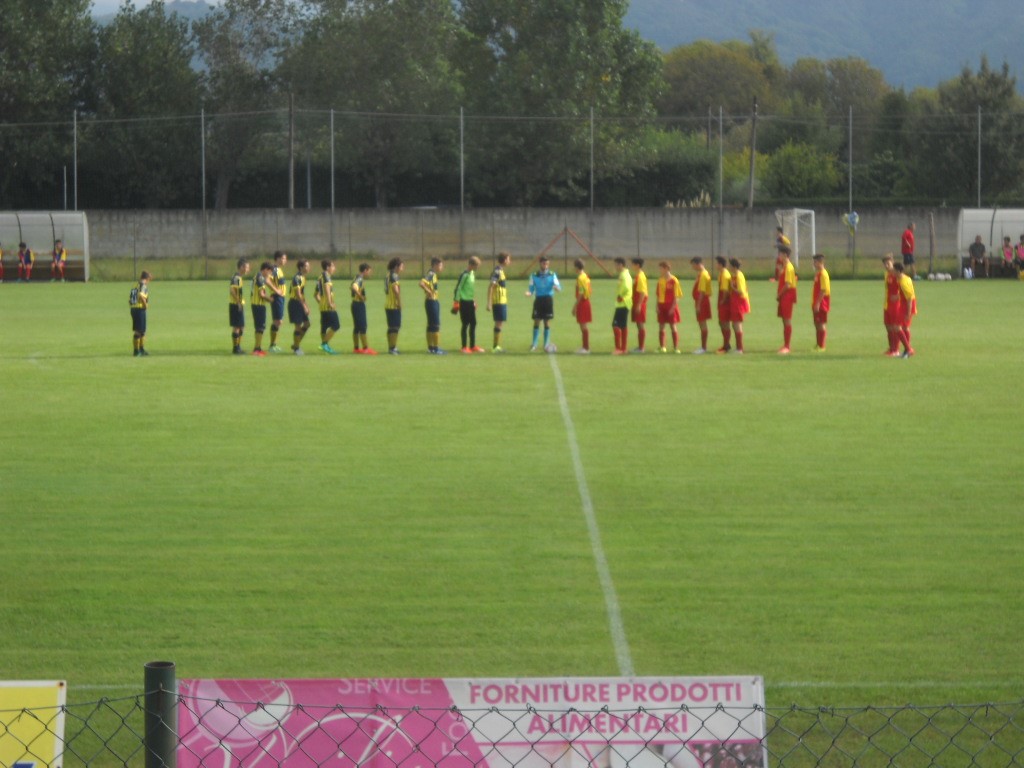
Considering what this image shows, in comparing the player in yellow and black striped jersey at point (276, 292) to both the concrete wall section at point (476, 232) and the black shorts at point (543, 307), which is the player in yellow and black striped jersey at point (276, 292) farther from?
the concrete wall section at point (476, 232)

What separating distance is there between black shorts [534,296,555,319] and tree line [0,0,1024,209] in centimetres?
3338

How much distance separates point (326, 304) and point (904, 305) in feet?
31.6

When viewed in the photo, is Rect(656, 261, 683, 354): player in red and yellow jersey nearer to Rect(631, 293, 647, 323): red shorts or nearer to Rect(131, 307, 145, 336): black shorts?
Rect(631, 293, 647, 323): red shorts

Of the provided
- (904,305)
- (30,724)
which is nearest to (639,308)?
(904,305)

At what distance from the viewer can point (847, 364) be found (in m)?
23.2

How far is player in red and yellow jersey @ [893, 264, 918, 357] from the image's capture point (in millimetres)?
23078

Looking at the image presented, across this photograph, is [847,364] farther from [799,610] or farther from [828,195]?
[828,195]

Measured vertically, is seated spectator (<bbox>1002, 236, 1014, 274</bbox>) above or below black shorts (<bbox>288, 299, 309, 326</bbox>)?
above

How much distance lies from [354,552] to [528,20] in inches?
2304

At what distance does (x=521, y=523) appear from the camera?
11.9 meters

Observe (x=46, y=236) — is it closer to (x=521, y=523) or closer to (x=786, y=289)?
(x=786, y=289)

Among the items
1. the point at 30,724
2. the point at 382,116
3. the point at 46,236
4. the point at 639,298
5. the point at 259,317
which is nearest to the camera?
the point at 30,724

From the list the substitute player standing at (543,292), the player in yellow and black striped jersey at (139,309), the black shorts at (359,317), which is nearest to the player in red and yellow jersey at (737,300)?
the substitute player standing at (543,292)

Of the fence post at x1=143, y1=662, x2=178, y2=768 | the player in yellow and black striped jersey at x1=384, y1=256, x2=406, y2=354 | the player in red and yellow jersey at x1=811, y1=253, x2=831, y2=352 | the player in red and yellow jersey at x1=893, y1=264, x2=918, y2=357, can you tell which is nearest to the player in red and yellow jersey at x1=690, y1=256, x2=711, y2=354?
the player in red and yellow jersey at x1=811, y1=253, x2=831, y2=352
